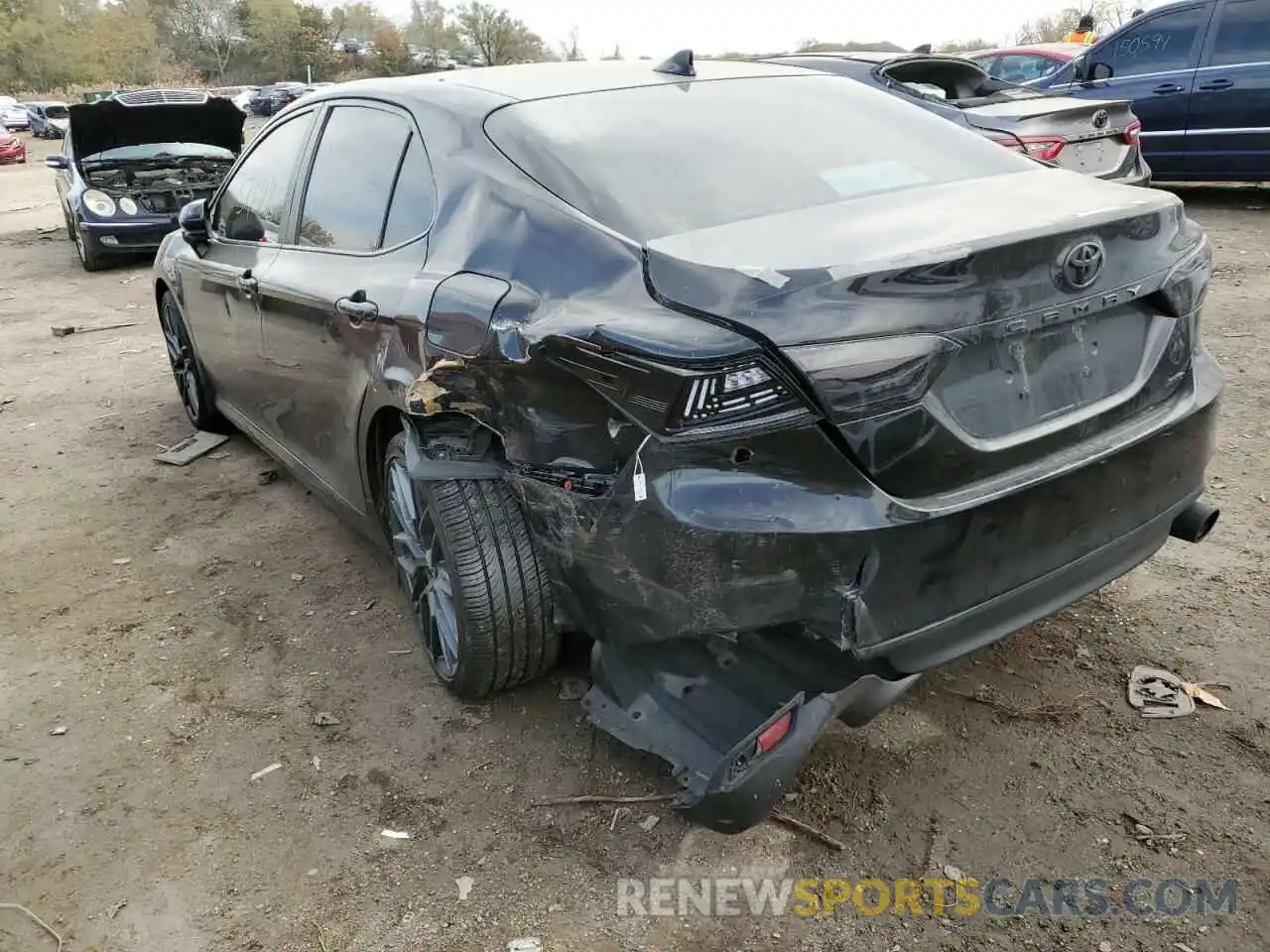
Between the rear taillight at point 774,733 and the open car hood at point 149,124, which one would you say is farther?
the open car hood at point 149,124

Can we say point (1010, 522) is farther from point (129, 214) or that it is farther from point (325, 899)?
point (129, 214)

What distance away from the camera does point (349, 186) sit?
130 inches

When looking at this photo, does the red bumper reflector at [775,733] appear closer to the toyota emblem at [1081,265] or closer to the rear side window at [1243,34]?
the toyota emblem at [1081,265]

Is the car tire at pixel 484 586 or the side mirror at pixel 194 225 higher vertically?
the side mirror at pixel 194 225

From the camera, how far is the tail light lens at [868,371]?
1.86 metres

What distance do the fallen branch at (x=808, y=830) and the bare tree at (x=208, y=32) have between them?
8250 cm

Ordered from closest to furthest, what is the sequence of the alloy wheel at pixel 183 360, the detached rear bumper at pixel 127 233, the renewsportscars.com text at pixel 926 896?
the renewsportscars.com text at pixel 926 896
the alloy wheel at pixel 183 360
the detached rear bumper at pixel 127 233

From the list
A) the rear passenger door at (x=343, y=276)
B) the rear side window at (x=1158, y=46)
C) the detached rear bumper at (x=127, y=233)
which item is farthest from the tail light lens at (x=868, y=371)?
the detached rear bumper at (x=127, y=233)

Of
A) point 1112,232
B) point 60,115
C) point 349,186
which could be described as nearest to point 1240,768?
point 1112,232

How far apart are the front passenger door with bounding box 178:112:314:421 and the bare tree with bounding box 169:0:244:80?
260ft

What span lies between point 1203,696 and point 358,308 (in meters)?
2.56

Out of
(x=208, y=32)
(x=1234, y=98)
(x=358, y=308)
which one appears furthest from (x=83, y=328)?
(x=208, y=32)

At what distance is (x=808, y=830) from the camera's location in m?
2.40

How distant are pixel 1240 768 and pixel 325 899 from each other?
7.21 feet
